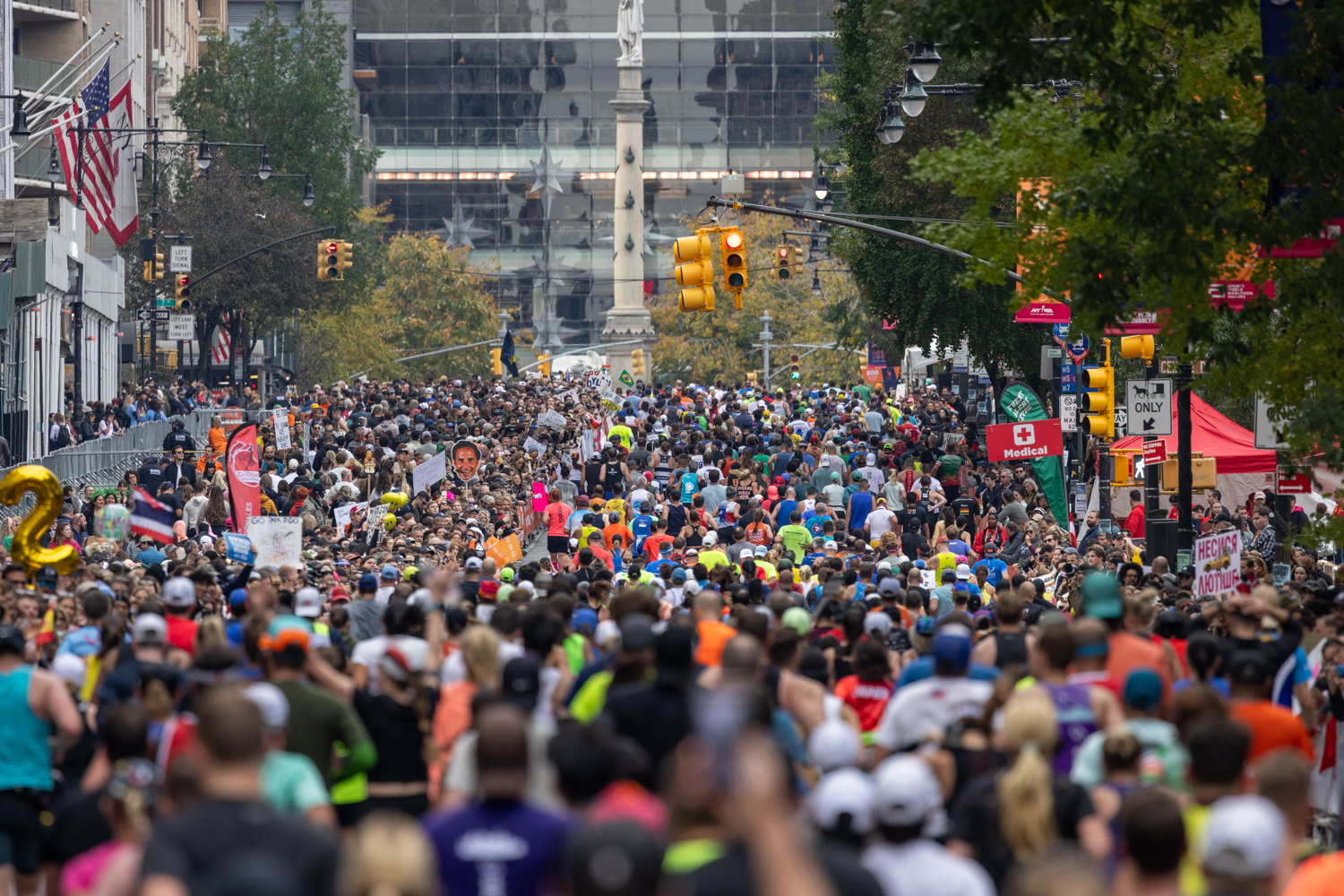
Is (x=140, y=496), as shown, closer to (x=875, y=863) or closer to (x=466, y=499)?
(x=466, y=499)

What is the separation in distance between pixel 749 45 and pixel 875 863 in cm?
10606

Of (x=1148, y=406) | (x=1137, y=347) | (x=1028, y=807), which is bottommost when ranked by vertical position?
(x=1028, y=807)

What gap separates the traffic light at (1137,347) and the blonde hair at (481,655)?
16779 mm

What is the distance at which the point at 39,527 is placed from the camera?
47.0 ft

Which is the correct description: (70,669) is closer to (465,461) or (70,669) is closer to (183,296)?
(465,461)

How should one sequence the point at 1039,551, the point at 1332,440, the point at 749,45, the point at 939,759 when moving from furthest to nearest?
the point at 749,45 < the point at 1039,551 < the point at 1332,440 < the point at 939,759

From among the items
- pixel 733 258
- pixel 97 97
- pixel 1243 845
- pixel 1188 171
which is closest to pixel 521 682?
pixel 1243 845

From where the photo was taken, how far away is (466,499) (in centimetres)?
2875

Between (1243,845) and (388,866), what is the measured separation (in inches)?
82.1

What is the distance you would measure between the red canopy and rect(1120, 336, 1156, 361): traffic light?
74cm

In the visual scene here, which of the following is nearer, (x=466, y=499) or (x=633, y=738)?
(x=633, y=738)

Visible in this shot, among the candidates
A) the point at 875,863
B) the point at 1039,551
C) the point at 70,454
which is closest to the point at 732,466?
the point at 1039,551

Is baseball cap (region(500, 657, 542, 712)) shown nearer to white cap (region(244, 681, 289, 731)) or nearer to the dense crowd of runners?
the dense crowd of runners

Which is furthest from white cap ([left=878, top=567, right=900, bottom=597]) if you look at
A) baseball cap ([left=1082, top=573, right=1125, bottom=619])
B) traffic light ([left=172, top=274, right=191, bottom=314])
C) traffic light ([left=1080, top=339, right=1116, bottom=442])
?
traffic light ([left=172, top=274, right=191, bottom=314])
